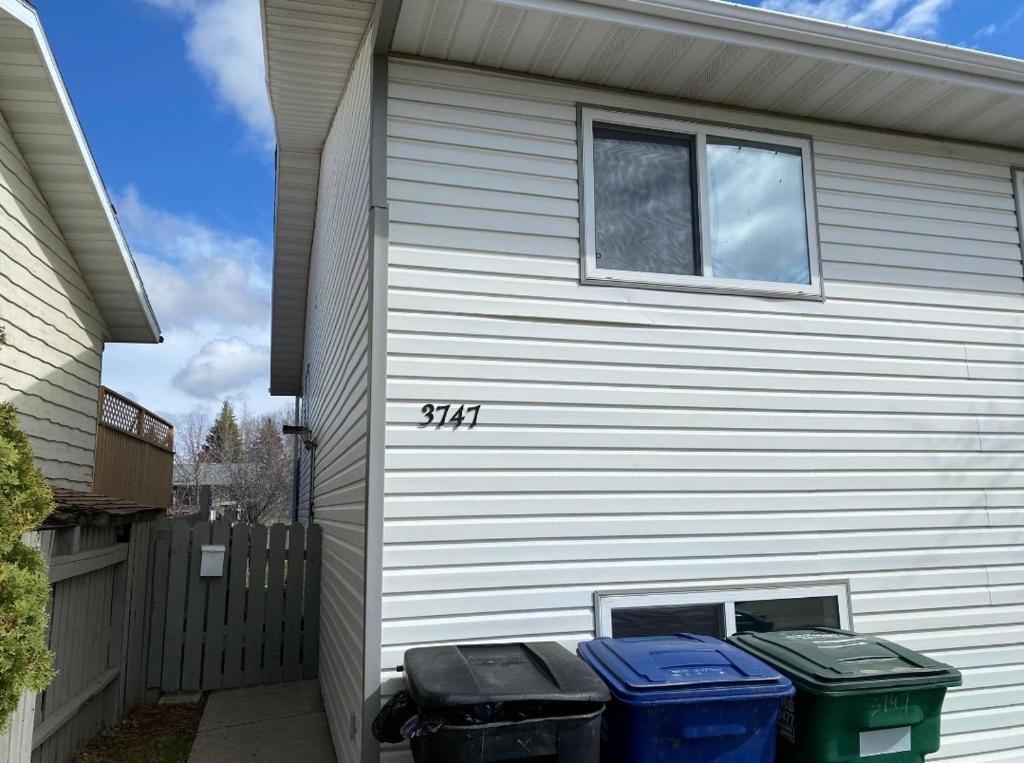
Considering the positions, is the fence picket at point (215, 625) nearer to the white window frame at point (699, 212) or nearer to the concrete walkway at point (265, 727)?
the concrete walkway at point (265, 727)

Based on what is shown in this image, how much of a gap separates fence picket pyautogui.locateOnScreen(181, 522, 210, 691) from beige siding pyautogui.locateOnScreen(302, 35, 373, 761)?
129 cm

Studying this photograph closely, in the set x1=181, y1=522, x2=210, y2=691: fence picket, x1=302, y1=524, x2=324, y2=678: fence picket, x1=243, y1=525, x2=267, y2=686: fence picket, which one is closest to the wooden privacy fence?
x1=181, y1=522, x2=210, y2=691: fence picket

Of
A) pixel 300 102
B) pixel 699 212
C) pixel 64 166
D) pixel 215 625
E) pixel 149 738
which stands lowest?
pixel 149 738

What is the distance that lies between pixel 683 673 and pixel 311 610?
5429 mm

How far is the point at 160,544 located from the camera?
7785 mm

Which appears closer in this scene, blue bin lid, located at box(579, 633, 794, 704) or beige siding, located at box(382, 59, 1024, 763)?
blue bin lid, located at box(579, 633, 794, 704)

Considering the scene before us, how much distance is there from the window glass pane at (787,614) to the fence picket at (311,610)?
469 centimetres

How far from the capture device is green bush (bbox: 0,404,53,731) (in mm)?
3578

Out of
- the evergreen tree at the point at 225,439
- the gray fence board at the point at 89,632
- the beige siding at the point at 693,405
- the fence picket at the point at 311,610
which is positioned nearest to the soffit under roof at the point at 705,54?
the beige siding at the point at 693,405

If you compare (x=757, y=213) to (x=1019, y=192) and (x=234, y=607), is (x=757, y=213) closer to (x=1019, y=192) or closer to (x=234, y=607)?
(x=1019, y=192)

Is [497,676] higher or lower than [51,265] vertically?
lower

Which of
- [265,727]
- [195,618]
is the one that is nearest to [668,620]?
[265,727]

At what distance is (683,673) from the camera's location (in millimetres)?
3457

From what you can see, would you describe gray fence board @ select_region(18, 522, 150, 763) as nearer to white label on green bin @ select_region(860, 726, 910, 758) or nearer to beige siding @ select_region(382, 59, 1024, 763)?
beige siding @ select_region(382, 59, 1024, 763)
